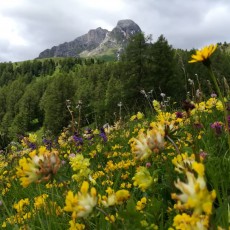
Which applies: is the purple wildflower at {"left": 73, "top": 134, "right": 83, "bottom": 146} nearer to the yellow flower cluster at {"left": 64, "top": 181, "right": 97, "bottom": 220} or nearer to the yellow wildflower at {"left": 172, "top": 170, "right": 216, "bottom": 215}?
the yellow flower cluster at {"left": 64, "top": 181, "right": 97, "bottom": 220}

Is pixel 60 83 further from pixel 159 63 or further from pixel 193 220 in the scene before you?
pixel 193 220

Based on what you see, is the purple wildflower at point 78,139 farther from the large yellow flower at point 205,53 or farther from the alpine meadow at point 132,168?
the large yellow flower at point 205,53

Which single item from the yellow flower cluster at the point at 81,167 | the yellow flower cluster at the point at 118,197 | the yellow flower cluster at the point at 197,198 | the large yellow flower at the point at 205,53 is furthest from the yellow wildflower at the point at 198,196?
the yellow flower cluster at the point at 81,167

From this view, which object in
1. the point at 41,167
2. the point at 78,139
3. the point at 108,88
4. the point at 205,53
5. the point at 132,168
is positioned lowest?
the point at 132,168

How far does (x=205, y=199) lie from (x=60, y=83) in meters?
90.4

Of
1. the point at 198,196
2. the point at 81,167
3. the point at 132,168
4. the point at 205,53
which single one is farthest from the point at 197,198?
the point at 132,168

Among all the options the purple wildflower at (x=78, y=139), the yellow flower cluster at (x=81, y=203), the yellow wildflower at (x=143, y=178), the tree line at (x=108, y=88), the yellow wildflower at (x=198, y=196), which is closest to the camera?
the yellow wildflower at (x=198, y=196)

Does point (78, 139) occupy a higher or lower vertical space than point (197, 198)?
lower

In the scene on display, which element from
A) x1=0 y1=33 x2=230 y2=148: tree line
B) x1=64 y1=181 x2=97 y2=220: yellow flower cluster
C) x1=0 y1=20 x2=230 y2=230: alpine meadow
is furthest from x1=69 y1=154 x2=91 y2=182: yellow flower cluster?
x1=0 y1=33 x2=230 y2=148: tree line

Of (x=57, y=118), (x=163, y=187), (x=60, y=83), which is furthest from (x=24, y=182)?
(x=60, y=83)

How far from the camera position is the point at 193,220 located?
3.67 feet

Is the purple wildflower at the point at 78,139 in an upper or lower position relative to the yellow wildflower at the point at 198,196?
lower

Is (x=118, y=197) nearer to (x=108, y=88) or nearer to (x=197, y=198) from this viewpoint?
(x=197, y=198)

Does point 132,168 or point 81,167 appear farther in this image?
point 132,168
